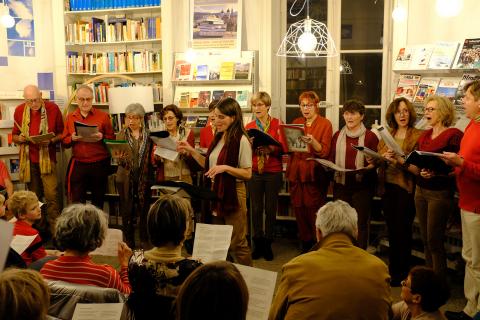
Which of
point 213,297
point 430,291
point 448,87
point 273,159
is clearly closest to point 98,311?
point 213,297

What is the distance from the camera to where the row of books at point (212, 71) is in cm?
555

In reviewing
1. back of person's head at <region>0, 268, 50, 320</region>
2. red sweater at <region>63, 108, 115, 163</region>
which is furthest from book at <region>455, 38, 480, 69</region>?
back of person's head at <region>0, 268, 50, 320</region>

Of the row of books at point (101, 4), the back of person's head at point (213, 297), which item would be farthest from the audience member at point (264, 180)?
the back of person's head at point (213, 297)

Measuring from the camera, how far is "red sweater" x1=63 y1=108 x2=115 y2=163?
521 cm

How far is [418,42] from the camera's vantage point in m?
4.94

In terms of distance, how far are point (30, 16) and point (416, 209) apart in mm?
4727

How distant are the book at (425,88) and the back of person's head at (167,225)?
3222mm

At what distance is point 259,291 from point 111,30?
190 inches

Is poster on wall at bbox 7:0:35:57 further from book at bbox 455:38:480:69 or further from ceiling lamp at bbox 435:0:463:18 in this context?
book at bbox 455:38:480:69

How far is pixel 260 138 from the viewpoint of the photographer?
4.23 m

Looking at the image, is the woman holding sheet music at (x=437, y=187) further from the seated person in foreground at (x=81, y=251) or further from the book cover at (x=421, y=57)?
the seated person in foreground at (x=81, y=251)

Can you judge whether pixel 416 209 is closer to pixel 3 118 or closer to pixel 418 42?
pixel 418 42

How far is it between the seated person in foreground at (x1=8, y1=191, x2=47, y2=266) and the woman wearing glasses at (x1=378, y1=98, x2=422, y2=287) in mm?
2545

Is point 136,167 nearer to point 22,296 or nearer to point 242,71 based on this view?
point 242,71
